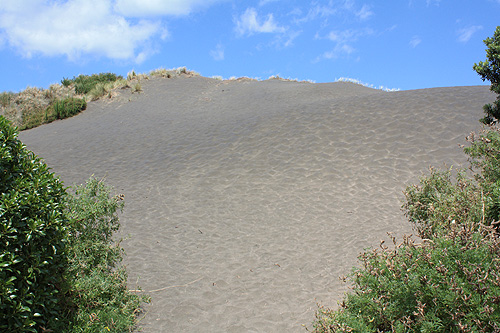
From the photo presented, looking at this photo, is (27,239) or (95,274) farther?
(95,274)

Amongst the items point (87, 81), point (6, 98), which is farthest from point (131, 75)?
point (6, 98)

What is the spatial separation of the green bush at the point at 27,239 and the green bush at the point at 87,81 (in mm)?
23282

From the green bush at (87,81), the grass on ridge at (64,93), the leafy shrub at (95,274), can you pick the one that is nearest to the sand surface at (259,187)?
the leafy shrub at (95,274)

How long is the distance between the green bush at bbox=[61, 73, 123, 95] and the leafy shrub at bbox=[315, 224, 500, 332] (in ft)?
82.0

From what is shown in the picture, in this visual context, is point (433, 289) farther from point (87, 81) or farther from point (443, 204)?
point (87, 81)

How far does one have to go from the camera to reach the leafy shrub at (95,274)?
4.70 m

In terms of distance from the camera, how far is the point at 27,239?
3.54 metres

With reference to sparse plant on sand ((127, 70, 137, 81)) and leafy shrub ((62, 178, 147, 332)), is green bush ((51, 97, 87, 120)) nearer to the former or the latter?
sparse plant on sand ((127, 70, 137, 81))

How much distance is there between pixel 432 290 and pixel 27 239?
3.53m

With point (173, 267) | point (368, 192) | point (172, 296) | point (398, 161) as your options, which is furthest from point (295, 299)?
point (398, 161)

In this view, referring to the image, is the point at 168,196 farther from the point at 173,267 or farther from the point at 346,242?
the point at 346,242

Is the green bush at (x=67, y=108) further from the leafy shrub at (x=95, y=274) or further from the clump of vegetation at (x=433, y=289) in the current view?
the clump of vegetation at (x=433, y=289)

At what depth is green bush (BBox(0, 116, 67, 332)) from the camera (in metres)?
3.50

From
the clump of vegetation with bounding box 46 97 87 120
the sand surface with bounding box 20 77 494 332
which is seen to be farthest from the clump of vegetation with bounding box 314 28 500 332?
the clump of vegetation with bounding box 46 97 87 120
